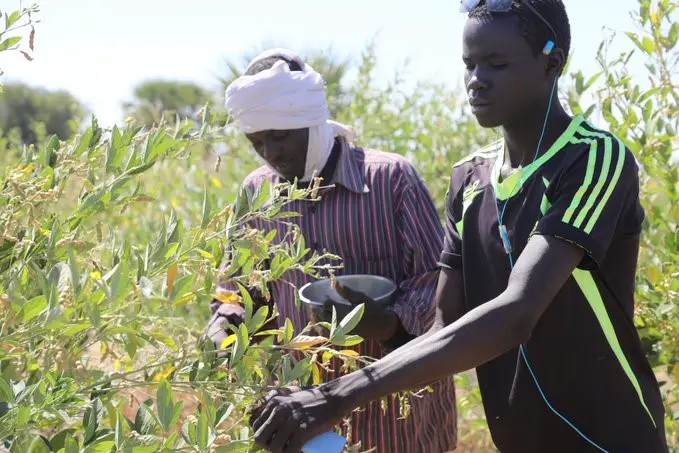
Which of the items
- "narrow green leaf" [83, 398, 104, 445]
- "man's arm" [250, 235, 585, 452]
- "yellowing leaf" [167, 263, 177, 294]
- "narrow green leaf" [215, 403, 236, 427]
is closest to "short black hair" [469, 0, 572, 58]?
"man's arm" [250, 235, 585, 452]

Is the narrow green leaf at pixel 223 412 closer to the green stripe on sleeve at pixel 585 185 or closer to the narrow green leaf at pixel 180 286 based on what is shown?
the narrow green leaf at pixel 180 286

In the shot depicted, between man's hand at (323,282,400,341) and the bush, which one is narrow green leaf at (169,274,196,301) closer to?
the bush

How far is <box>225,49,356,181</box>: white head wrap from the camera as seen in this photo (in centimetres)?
271

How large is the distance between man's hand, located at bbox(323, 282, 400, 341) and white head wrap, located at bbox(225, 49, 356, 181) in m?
0.39

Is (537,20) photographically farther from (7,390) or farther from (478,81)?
(7,390)

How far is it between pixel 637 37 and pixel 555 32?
1.10 m

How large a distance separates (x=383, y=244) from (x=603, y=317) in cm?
93

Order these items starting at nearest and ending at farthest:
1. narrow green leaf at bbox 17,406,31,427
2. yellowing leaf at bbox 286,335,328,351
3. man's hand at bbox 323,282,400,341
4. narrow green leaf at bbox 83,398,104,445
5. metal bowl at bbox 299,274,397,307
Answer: narrow green leaf at bbox 17,406,31,427, narrow green leaf at bbox 83,398,104,445, yellowing leaf at bbox 286,335,328,351, man's hand at bbox 323,282,400,341, metal bowl at bbox 299,274,397,307

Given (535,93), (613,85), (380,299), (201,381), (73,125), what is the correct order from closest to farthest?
(201,381) → (535,93) → (380,299) → (613,85) → (73,125)

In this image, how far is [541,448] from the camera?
1.93 m

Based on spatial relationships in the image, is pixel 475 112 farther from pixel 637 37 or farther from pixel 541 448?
pixel 637 37

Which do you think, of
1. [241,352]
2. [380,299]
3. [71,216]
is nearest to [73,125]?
[380,299]

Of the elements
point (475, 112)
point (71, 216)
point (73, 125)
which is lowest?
point (73, 125)

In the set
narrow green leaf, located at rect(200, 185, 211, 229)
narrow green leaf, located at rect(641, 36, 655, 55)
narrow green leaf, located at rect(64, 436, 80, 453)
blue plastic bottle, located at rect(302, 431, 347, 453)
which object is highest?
narrow green leaf, located at rect(641, 36, 655, 55)
